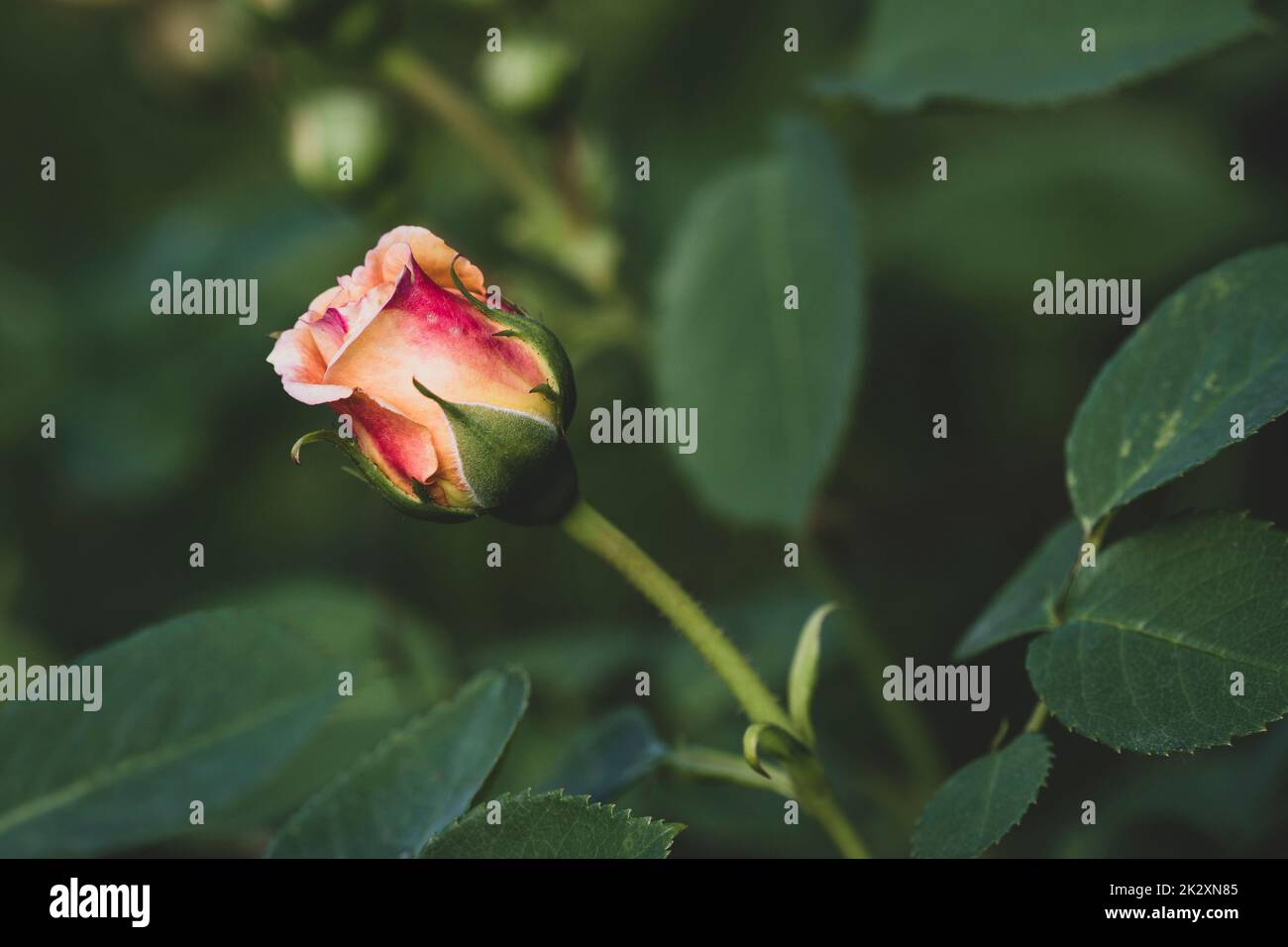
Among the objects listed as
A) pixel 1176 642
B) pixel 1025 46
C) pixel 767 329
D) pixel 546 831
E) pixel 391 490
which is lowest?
pixel 546 831

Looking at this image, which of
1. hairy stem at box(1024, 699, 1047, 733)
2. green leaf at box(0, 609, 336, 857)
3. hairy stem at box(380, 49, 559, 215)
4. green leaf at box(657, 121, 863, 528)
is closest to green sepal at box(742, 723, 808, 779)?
hairy stem at box(1024, 699, 1047, 733)

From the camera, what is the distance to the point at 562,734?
1.67m

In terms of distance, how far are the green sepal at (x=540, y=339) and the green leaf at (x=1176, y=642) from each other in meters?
0.36

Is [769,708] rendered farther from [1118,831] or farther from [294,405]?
[294,405]

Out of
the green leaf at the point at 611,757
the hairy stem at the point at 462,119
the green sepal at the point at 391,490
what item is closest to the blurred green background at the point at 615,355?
the hairy stem at the point at 462,119

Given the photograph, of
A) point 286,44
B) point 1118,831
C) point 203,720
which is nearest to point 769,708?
point 203,720

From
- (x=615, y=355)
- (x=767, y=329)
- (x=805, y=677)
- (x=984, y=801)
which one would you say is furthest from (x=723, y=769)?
(x=615, y=355)

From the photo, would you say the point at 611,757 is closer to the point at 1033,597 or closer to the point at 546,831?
the point at 546,831

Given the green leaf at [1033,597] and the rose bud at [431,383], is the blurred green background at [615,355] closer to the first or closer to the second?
the green leaf at [1033,597]

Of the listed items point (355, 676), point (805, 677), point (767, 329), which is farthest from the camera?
point (767, 329)

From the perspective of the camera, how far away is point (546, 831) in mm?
832

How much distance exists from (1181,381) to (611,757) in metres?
0.53

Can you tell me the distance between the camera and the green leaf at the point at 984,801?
0.81m

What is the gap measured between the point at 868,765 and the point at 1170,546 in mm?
786
